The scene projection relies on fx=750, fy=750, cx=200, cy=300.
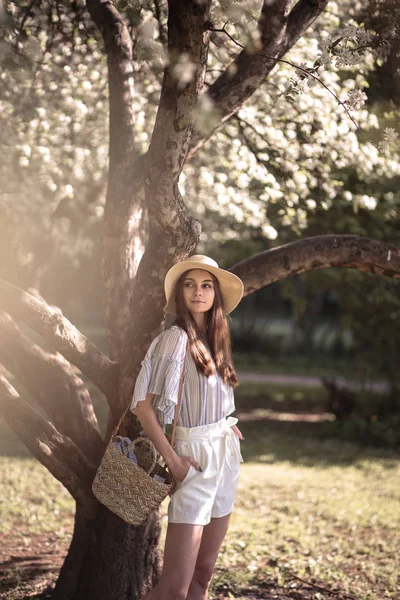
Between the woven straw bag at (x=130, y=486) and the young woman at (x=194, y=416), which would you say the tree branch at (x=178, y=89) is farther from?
the woven straw bag at (x=130, y=486)

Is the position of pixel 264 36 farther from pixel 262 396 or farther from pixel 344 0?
pixel 262 396

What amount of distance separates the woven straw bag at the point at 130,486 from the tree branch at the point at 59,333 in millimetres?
888

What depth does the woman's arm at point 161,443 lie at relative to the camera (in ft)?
11.1

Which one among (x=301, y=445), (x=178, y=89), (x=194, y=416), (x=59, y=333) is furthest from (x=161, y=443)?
(x=301, y=445)

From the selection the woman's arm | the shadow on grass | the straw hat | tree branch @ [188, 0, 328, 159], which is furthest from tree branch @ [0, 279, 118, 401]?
the shadow on grass

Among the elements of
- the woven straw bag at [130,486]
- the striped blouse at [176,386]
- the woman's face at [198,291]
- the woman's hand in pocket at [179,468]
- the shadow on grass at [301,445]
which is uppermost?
the shadow on grass at [301,445]

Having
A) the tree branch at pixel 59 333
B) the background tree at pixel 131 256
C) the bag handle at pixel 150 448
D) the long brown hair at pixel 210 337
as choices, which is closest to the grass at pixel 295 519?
the background tree at pixel 131 256

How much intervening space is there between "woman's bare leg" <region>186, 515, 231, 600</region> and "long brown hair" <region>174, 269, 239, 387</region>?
0.69m

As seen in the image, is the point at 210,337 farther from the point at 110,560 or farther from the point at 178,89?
the point at 110,560

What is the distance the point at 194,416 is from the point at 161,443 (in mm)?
263

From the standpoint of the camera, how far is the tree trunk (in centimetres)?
450

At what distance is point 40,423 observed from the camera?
4.36m

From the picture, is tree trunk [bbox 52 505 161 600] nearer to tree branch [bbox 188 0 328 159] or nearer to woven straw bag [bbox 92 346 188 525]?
woven straw bag [bbox 92 346 188 525]

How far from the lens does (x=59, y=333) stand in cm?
423
